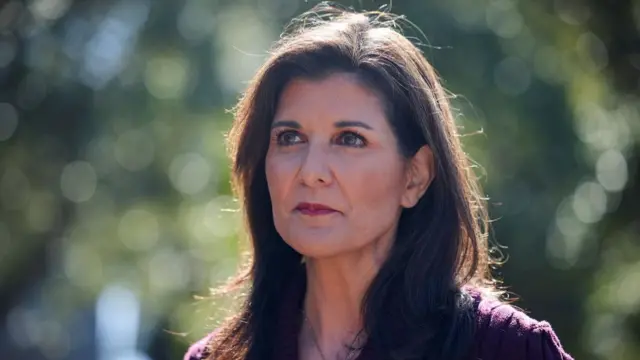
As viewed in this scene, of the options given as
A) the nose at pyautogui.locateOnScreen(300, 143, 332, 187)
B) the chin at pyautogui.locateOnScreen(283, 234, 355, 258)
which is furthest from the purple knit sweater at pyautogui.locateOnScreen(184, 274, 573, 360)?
the nose at pyautogui.locateOnScreen(300, 143, 332, 187)

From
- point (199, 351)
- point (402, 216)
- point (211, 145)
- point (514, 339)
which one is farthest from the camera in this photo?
point (211, 145)

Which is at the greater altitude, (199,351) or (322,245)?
(322,245)

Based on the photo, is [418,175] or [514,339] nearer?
[514,339]

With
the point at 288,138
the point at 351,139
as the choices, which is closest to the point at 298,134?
the point at 288,138

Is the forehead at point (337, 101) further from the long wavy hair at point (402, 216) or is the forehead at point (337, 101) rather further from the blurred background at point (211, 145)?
the blurred background at point (211, 145)

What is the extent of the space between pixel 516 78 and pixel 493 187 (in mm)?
437

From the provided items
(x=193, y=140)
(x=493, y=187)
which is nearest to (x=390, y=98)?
(x=493, y=187)

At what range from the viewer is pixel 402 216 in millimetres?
2828

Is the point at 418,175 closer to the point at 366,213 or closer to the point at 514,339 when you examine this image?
the point at 366,213

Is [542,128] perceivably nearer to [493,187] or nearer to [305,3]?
[493,187]

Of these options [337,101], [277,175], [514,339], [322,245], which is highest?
[337,101]

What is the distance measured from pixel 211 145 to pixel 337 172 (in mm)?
1912

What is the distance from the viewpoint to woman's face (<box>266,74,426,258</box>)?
266 centimetres

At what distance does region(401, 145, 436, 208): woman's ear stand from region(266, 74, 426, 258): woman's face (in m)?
0.01
